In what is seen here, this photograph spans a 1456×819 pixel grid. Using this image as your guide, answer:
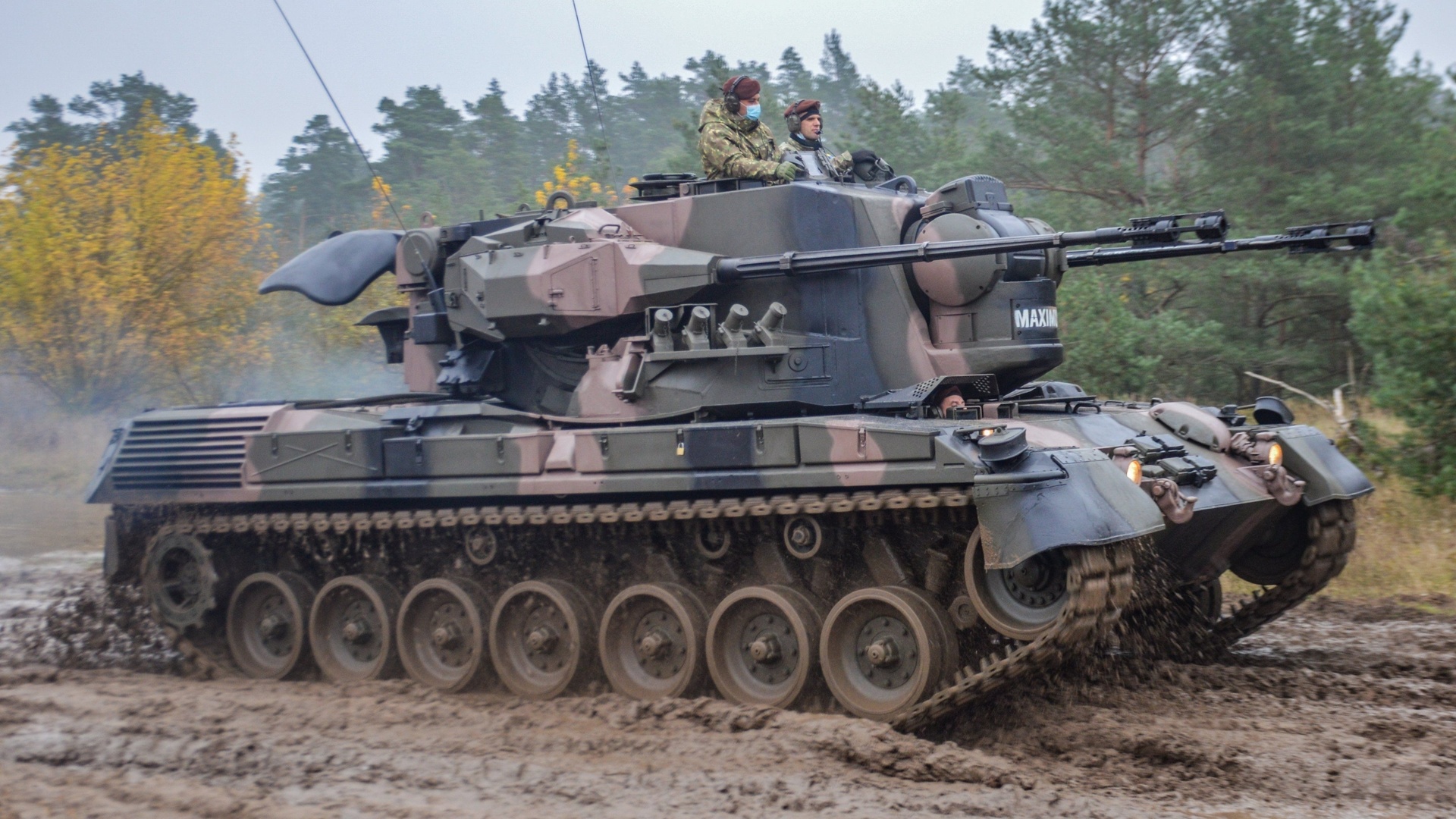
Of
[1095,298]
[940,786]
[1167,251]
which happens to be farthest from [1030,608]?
[1095,298]

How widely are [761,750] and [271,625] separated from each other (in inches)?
194

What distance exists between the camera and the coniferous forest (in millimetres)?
16734

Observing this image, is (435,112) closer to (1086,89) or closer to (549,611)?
(1086,89)

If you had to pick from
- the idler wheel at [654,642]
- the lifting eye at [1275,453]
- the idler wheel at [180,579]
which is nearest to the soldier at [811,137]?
the idler wheel at [654,642]

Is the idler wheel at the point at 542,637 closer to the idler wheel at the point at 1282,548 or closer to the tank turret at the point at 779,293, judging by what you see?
the tank turret at the point at 779,293

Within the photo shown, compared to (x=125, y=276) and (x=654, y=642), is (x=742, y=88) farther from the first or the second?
(x=125, y=276)

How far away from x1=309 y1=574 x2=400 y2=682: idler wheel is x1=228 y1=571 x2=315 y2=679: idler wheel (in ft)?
0.52

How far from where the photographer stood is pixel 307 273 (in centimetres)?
1077

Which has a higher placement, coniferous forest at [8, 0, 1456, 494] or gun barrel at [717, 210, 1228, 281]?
coniferous forest at [8, 0, 1456, 494]

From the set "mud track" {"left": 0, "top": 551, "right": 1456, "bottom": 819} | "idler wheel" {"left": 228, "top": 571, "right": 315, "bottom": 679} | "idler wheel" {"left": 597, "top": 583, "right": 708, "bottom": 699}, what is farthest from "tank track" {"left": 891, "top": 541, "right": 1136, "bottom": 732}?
"idler wheel" {"left": 228, "top": 571, "right": 315, "bottom": 679}

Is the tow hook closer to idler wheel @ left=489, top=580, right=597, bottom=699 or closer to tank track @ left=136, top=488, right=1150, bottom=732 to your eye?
tank track @ left=136, top=488, right=1150, bottom=732

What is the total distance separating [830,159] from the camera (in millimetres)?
10336

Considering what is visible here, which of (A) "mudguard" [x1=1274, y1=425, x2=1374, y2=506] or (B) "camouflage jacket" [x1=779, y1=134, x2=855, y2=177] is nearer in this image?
(A) "mudguard" [x1=1274, y1=425, x2=1374, y2=506]

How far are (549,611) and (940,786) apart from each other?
3.65m
